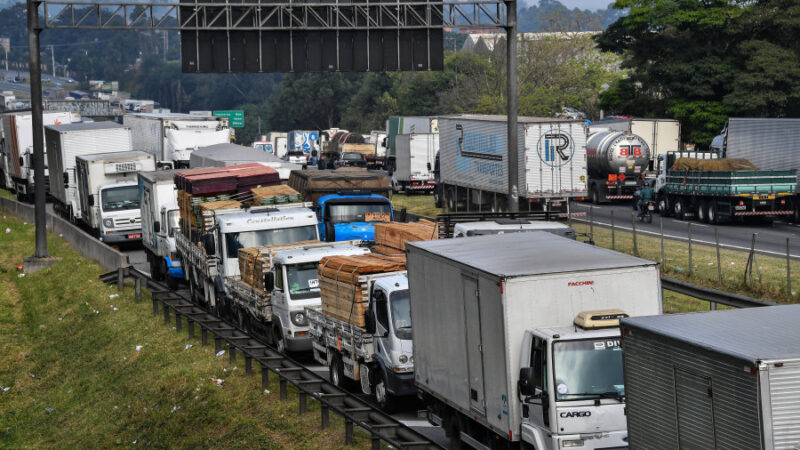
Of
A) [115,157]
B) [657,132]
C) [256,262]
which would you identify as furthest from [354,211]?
[657,132]

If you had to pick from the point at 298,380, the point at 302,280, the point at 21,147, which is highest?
the point at 21,147

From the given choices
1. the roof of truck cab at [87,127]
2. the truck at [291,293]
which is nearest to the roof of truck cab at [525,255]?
the truck at [291,293]

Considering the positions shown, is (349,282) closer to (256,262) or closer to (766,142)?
(256,262)

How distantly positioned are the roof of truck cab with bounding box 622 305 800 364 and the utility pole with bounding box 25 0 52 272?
23.3 meters

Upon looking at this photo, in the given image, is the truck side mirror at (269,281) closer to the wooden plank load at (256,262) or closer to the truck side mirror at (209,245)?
the wooden plank load at (256,262)

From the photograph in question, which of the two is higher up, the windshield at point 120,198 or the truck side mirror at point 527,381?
the windshield at point 120,198

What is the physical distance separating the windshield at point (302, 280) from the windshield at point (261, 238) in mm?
4049

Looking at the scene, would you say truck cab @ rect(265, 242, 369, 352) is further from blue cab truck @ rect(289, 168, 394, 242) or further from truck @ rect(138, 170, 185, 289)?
truck @ rect(138, 170, 185, 289)

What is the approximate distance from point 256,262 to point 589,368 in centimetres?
1199

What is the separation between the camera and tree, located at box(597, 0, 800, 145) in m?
63.5

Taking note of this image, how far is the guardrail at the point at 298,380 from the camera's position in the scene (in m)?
15.0

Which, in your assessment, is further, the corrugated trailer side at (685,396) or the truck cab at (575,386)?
the truck cab at (575,386)

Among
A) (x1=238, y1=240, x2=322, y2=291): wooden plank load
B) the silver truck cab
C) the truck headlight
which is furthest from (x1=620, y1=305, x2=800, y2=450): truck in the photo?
(x1=238, y1=240, x2=322, y2=291): wooden plank load

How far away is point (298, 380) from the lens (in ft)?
61.4
